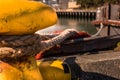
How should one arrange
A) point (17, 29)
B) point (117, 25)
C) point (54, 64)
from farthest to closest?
point (117, 25), point (54, 64), point (17, 29)

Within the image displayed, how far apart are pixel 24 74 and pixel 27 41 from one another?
244mm

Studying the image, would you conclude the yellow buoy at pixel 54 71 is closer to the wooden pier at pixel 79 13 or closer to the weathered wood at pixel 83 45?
the weathered wood at pixel 83 45

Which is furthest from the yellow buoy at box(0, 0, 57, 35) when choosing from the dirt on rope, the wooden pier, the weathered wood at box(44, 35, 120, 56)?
the wooden pier

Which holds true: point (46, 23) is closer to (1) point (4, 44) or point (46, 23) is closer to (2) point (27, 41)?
(2) point (27, 41)

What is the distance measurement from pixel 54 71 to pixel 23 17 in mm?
669

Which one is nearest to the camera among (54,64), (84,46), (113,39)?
(54,64)

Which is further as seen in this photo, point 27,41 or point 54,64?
point 54,64

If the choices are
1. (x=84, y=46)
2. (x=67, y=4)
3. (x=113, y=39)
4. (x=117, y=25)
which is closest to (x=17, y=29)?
(x=84, y=46)

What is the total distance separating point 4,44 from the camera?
235 cm

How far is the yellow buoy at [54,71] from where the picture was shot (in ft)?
8.98

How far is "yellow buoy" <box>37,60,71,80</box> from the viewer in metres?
2.74

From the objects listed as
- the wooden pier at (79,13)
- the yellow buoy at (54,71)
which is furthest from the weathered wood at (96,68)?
the wooden pier at (79,13)

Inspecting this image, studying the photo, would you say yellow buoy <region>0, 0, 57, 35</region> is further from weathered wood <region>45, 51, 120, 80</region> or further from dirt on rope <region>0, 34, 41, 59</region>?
weathered wood <region>45, 51, 120, 80</region>

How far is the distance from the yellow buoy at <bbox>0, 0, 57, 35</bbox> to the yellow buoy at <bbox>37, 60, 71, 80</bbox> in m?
0.45
